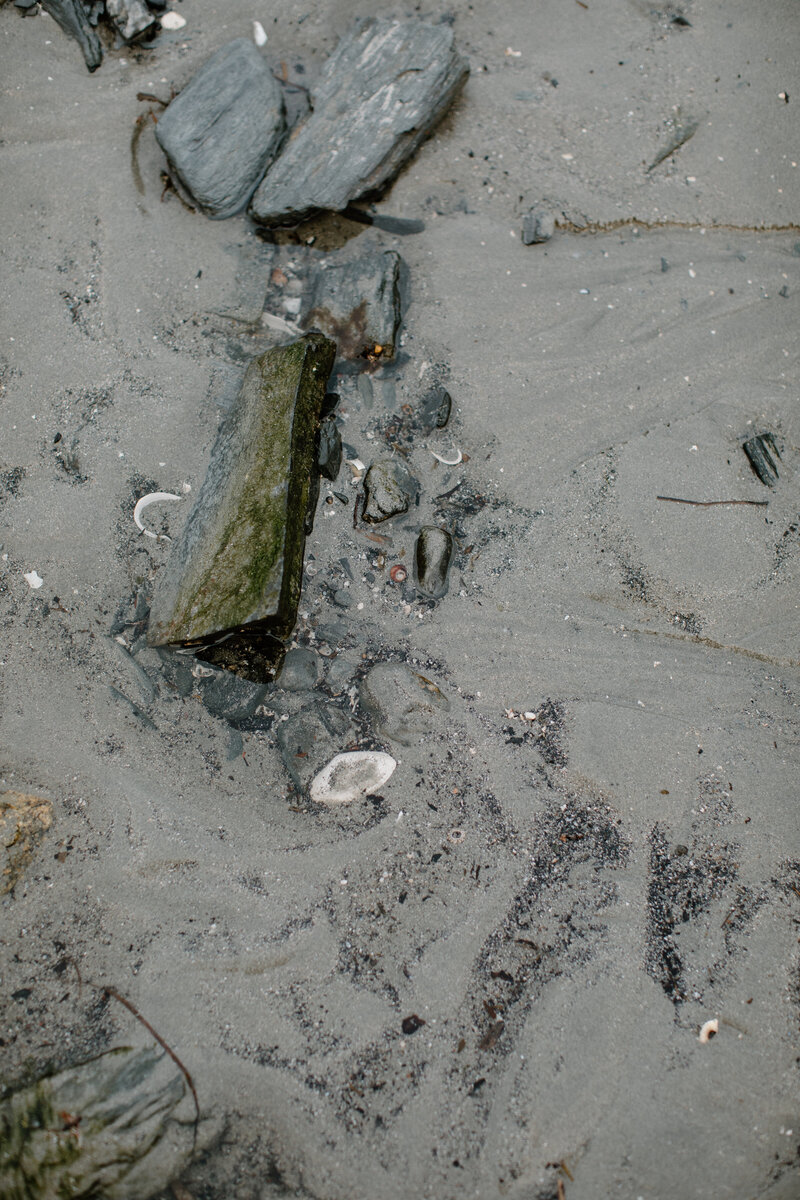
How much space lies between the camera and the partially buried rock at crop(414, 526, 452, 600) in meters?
3.07

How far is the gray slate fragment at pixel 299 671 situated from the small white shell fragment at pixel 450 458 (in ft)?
3.72

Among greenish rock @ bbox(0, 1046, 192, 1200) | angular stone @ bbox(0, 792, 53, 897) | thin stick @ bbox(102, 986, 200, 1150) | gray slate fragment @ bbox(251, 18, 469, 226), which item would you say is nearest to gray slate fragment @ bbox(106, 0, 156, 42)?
gray slate fragment @ bbox(251, 18, 469, 226)

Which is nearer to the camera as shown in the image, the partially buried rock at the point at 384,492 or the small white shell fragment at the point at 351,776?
the small white shell fragment at the point at 351,776

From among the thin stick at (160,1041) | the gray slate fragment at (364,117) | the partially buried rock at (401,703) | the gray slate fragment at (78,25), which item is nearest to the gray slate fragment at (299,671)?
the partially buried rock at (401,703)

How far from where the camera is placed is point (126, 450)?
3.17 m

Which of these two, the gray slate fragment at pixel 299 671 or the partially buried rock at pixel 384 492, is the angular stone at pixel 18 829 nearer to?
the gray slate fragment at pixel 299 671

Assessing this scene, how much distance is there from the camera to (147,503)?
10.2ft

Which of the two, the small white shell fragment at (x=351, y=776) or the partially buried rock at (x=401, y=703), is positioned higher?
the partially buried rock at (x=401, y=703)

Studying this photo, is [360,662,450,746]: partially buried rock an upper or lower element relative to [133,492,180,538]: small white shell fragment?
lower

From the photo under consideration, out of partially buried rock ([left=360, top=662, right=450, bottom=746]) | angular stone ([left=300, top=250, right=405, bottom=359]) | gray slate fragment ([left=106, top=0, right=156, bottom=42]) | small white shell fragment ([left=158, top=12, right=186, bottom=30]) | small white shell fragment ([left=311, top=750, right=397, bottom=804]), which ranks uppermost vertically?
gray slate fragment ([left=106, top=0, right=156, bottom=42])

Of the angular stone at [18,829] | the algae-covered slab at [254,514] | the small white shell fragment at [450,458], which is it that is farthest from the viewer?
the small white shell fragment at [450,458]

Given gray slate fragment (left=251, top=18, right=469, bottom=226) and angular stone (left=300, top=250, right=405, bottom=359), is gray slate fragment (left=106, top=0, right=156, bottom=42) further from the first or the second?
angular stone (left=300, top=250, right=405, bottom=359)

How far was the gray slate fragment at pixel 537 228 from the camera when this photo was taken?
3.52 meters

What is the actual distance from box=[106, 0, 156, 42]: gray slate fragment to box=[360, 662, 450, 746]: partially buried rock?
3748 mm
